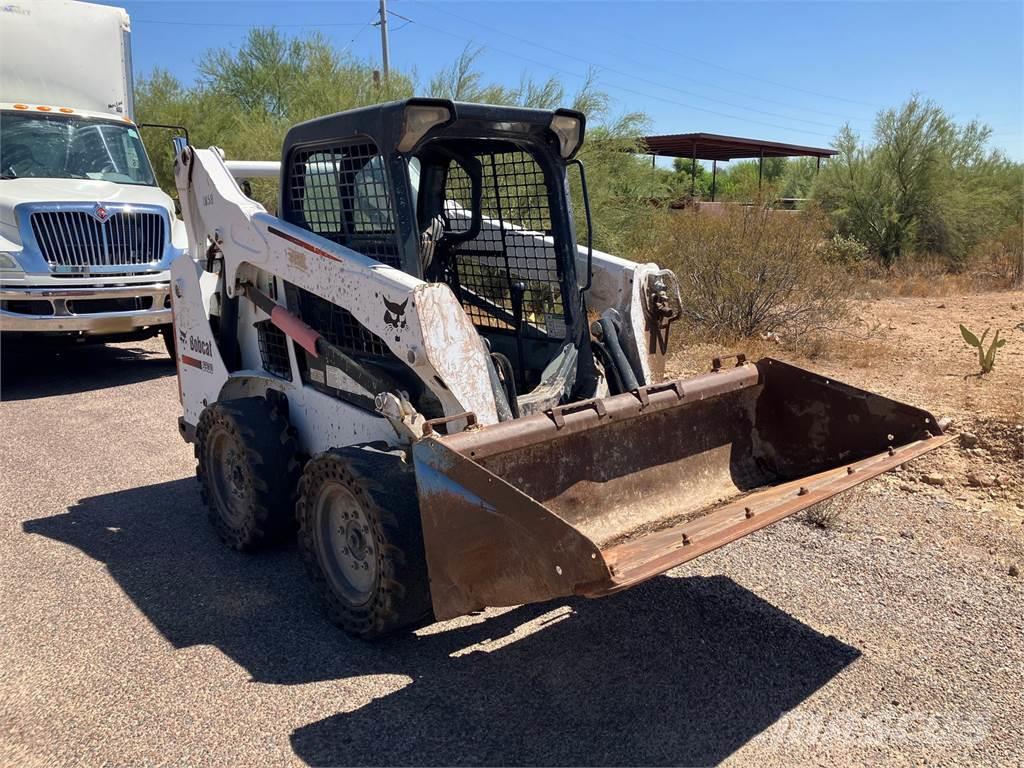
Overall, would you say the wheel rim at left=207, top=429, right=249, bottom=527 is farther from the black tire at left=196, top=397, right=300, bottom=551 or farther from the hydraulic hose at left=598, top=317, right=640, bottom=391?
the hydraulic hose at left=598, top=317, right=640, bottom=391

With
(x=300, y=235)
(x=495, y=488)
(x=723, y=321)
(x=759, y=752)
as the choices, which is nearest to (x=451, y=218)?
(x=300, y=235)

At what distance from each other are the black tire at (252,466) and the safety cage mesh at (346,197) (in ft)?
3.33

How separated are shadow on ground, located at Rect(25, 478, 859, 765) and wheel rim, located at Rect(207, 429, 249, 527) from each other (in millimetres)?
254

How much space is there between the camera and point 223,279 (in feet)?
16.2

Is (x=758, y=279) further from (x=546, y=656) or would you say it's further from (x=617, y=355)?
(x=546, y=656)

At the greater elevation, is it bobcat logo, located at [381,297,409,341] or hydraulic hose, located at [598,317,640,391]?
bobcat logo, located at [381,297,409,341]

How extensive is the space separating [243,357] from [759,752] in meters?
3.55

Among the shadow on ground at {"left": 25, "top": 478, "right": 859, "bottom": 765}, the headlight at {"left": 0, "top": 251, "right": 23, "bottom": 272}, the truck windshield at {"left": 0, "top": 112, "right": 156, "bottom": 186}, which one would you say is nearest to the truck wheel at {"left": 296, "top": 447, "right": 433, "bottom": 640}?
the shadow on ground at {"left": 25, "top": 478, "right": 859, "bottom": 765}

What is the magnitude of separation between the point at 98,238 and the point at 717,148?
20752 millimetres

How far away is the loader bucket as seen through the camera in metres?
2.83

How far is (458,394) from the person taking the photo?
3.48m

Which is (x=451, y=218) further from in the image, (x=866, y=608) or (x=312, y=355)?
(x=866, y=608)

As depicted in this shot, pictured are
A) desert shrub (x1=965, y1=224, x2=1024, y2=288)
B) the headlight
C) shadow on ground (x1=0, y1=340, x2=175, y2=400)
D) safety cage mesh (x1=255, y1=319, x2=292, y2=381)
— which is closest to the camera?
safety cage mesh (x1=255, y1=319, x2=292, y2=381)

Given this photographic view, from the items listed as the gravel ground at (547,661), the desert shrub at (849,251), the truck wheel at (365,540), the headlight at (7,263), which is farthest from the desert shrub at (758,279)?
the truck wheel at (365,540)
